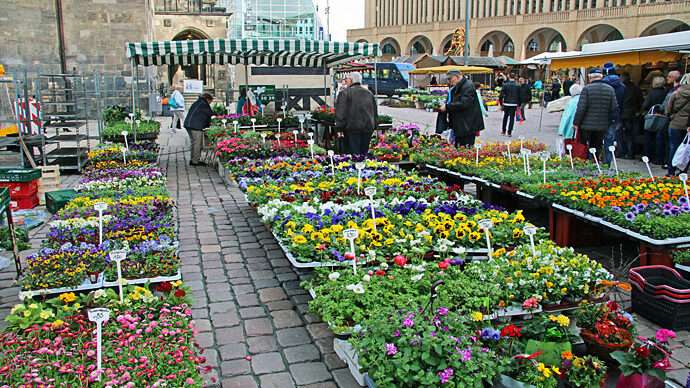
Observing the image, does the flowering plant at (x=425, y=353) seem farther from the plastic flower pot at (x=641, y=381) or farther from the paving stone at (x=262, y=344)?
the paving stone at (x=262, y=344)

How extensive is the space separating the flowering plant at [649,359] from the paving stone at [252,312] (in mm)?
2623

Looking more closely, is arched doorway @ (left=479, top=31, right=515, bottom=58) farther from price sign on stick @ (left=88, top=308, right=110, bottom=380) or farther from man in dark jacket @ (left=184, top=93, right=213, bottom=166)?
price sign on stick @ (left=88, top=308, right=110, bottom=380)

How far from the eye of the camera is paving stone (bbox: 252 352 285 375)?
156 inches

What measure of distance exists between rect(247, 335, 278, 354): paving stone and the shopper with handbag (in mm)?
8188

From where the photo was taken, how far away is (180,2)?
3669 cm

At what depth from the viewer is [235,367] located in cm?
399

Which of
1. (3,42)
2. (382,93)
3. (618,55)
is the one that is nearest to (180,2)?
(382,93)

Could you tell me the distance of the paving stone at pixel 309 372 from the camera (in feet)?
12.5

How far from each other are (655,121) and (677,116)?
1.34 meters

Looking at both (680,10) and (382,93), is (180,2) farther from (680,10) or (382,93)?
(680,10)

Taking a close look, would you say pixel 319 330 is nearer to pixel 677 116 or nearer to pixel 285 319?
pixel 285 319

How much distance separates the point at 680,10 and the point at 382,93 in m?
24.2

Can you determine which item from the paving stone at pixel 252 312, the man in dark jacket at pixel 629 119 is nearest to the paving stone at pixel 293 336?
the paving stone at pixel 252 312

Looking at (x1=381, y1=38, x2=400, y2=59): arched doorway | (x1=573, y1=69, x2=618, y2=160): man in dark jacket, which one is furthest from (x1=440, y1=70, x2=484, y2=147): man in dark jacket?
(x1=381, y1=38, x2=400, y2=59): arched doorway
